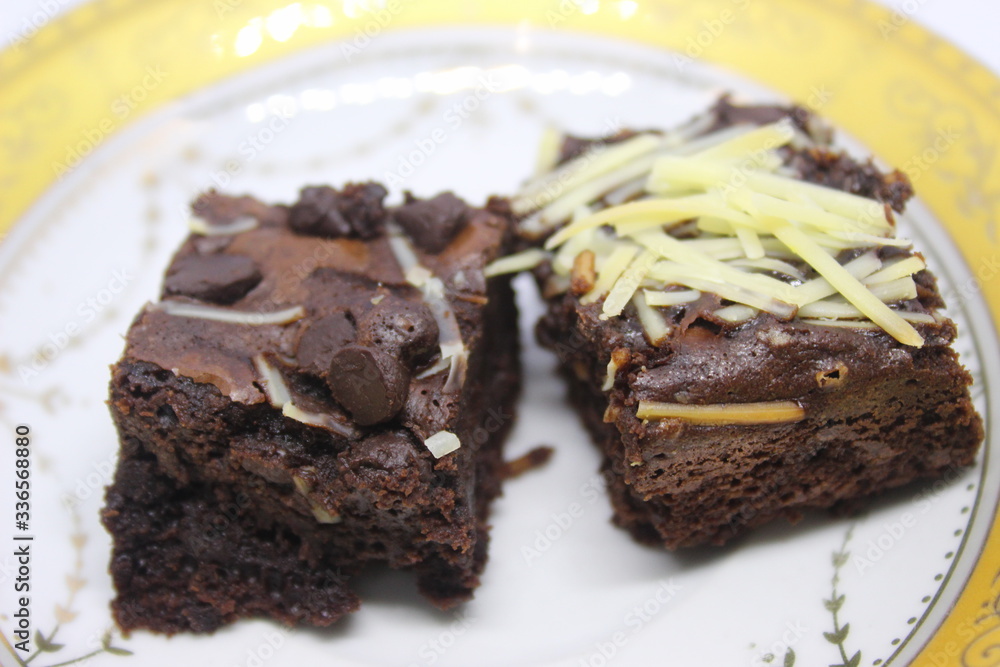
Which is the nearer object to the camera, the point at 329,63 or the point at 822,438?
the point at 822,438

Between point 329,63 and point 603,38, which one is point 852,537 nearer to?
point 603,38

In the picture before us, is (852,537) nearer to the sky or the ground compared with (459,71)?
nearer to the ground

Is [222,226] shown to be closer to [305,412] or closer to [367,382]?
[305,412]

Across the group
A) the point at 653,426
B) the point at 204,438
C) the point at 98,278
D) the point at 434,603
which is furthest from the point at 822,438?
the point at 98,278

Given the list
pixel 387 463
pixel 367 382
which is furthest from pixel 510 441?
pixel 367 382

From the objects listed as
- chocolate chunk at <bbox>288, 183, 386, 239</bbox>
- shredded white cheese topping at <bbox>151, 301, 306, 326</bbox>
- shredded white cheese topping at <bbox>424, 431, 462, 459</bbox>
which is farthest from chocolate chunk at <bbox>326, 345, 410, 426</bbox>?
chocolate chunk at <bbox>288, 183, 386, 239</bbox>

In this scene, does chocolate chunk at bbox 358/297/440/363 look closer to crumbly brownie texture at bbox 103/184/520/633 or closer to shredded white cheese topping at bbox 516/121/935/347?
crumbly brownie texture at bbox 103/184/520/633
